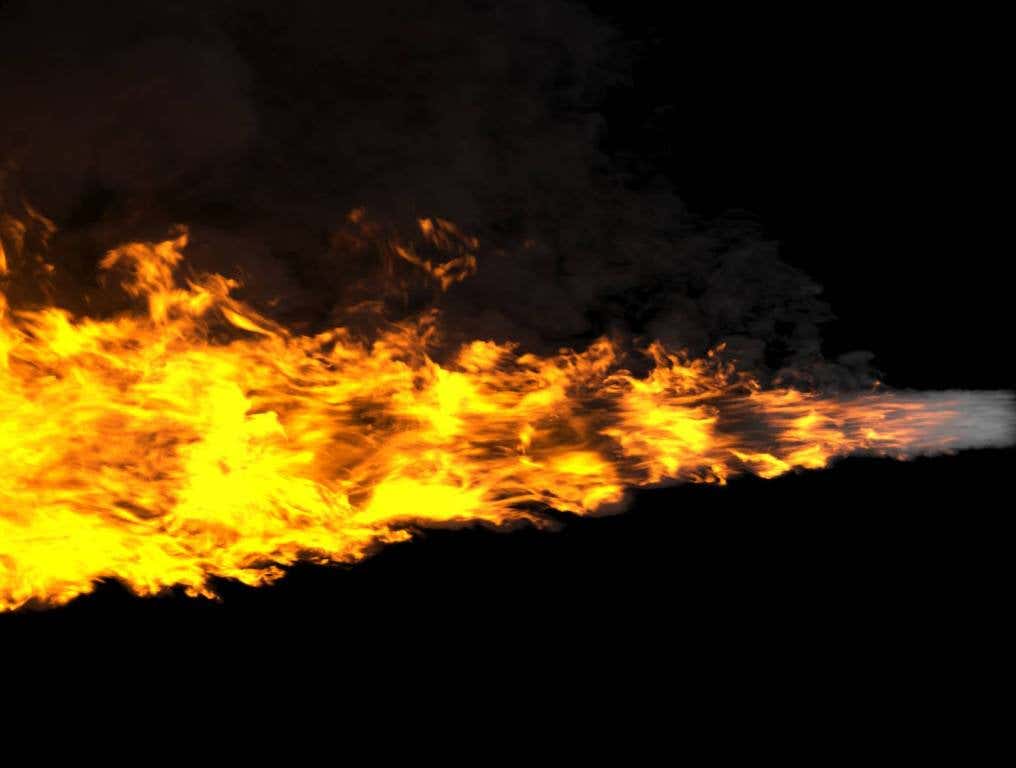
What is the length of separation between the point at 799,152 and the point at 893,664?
6.22 feet

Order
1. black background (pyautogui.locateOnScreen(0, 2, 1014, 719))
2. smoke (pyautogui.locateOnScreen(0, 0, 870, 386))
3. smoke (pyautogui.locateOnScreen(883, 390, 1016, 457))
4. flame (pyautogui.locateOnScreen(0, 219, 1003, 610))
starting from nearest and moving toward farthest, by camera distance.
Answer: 1. flame (pyautogui.locateOnScreen(0, 219, 1003, 610))
2. smoke (pyautogui.locateOnScreen(0, 0, 870, 386))
3. black background (pyautogui.locateOnScreen(0, 2, 1014, 719))
4. smoke (pyautogui.locateOnScreen(883, 390, 1016, 457))

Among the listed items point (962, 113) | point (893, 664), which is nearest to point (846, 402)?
point (893, 664)

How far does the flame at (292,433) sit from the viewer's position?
7.20 feet

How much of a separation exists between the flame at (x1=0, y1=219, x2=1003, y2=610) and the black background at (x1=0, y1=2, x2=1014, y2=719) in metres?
0.18

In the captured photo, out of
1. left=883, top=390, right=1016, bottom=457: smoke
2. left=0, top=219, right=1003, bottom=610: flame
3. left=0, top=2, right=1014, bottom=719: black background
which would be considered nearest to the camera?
left=0, top=219, right=1003, bottom=610: flame

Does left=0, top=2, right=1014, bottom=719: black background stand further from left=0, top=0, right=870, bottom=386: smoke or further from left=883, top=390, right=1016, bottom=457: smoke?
left=0, top=0, right=870, bottom=386: smoke

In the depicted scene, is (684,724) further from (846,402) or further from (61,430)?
(61,430)

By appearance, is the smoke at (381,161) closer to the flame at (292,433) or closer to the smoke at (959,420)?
the flame at (292,433)

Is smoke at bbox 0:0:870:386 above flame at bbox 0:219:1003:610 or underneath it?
above

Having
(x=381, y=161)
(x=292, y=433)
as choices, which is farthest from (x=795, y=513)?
(x=381, y=161)

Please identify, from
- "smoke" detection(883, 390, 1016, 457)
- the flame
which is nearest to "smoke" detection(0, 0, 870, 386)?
the flame

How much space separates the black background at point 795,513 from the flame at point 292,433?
181mm

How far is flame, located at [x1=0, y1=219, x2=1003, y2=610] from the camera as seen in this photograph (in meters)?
2.20

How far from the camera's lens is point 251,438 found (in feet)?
7.39
